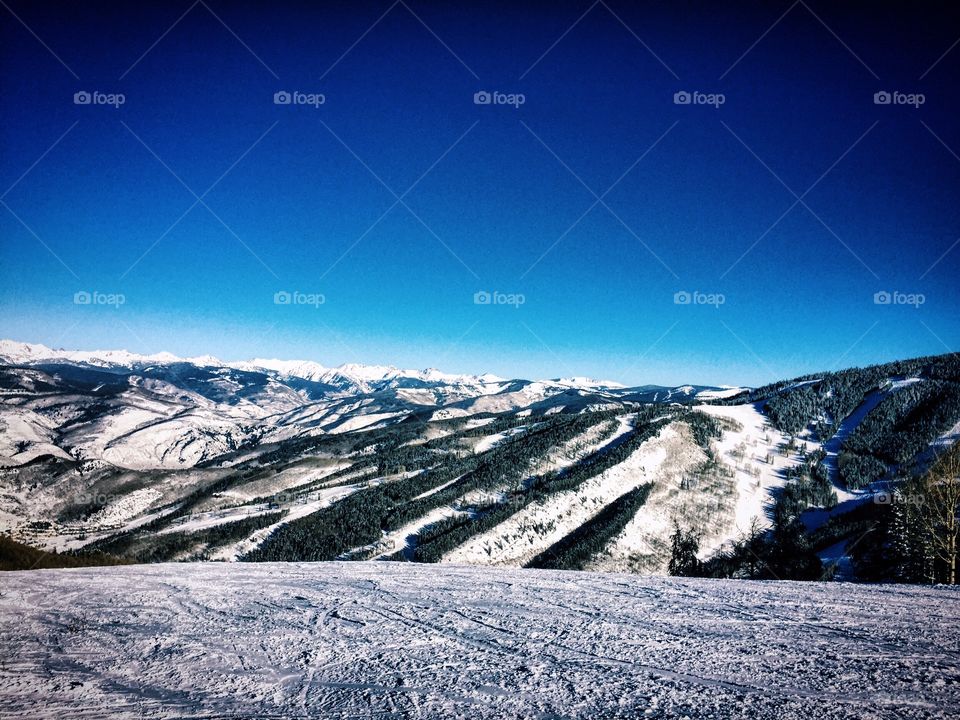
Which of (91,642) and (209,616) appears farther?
(209,616)

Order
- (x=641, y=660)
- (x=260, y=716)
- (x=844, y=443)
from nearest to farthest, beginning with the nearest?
(x=260, y=716) < (x=641, y=660) < (x=844, y=443)

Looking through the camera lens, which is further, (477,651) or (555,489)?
(555,489)

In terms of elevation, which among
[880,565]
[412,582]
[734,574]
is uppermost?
[412,582]

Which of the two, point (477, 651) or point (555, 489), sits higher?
point (477, 651)

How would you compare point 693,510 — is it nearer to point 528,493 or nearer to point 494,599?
point 528,493

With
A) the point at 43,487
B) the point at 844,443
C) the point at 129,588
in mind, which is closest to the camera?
the point at 129,588

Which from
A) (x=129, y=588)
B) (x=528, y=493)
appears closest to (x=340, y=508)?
(x=528, y=493)

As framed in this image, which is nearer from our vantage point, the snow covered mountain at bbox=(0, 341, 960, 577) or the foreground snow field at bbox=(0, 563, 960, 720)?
the foreground snow field at bbox=(0, 563, 960, 720)

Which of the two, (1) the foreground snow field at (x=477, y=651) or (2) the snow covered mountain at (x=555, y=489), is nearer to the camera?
(1) the foreground snow field at (x=477, y=651)
